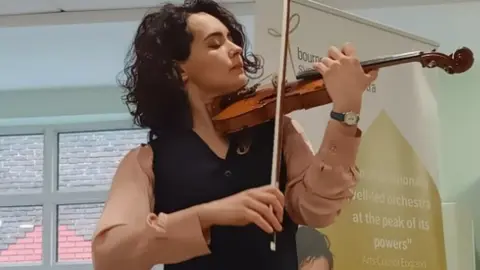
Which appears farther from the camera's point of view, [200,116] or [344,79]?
[200,116]

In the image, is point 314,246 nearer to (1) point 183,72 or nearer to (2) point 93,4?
(1) point 183,72

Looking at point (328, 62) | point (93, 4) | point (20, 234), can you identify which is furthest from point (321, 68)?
point (20, 234)

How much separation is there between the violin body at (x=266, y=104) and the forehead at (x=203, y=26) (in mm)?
126

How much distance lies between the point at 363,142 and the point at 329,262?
342 mm

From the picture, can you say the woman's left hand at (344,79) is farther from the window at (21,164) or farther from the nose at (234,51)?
the window at (21,164)

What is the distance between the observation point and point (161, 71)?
4.00 ft

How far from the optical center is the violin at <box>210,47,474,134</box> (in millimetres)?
1032

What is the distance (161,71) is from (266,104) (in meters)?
0.20

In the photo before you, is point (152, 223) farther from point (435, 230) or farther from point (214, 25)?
point (435, 230)

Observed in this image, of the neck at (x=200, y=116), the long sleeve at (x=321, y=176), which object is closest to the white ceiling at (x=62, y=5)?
the neck at (x=200, y=116)

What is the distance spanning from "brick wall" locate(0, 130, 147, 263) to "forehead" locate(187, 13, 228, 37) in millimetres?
2689

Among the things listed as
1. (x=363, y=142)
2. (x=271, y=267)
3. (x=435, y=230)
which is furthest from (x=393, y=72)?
(x=271, y=267)

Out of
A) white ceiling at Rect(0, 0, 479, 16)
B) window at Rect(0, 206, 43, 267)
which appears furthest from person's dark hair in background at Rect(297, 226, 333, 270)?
window at Rect(0, 206, 43, 267)

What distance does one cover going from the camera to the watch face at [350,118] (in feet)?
3.50
